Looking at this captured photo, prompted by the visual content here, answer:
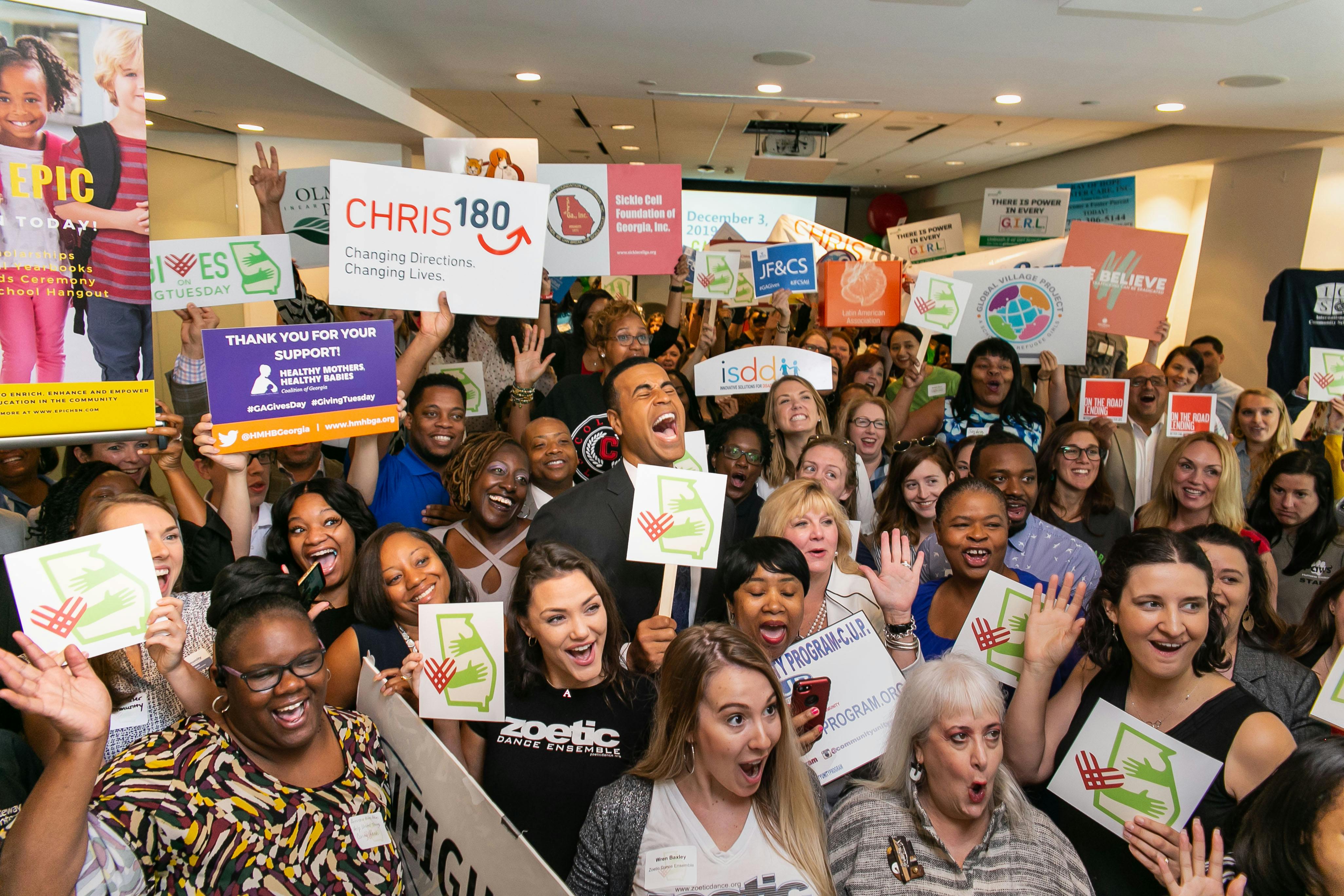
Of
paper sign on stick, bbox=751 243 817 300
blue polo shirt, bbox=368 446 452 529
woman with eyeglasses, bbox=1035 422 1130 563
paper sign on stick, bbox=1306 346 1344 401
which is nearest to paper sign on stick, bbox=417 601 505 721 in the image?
blue polo shirt, bbox=368 446 452 529

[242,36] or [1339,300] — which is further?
[1339,300]

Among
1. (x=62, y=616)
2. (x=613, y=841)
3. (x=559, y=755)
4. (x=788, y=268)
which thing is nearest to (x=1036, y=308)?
(x=788, y=268)

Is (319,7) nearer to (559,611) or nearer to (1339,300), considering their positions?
(559,611)

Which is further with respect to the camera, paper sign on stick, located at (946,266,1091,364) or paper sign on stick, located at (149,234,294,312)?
paper sign on stick, located at (946,266,1091,364)

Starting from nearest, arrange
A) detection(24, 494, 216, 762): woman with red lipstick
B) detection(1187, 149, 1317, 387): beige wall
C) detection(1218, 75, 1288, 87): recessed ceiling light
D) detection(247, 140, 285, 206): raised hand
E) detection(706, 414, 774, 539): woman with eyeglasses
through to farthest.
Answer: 1. detection(24, 494, 216, 762): woman with red lipstick
2. detection(706, 414, 774, 539): woman with eyeglasses
3. detection(247, 140, 285, 206): raised hand
4. detection(1218, 75, 1288, 87): recessed ceiling light
5. detection(1187, 149, 1317, 387): beige wall

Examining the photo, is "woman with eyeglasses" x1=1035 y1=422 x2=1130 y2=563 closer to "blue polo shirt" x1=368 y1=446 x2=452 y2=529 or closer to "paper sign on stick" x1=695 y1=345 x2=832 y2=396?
"paper sign on stick" x1=695 y1=345 x2=832 y2=396

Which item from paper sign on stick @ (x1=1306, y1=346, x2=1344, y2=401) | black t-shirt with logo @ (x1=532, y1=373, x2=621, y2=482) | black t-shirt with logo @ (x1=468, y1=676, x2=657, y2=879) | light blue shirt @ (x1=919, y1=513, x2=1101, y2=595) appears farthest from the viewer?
paper sign on stick @ (x1=1306, y1=346, x2=1344, y2=401)

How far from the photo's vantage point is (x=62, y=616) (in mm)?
1808

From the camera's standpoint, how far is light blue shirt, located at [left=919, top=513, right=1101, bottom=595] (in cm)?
326

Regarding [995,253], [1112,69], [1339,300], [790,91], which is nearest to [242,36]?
[790,91]

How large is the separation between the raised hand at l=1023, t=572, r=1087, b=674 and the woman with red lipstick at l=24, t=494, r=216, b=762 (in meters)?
2.10

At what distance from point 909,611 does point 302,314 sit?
3.87m

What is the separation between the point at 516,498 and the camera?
3223 millimetres

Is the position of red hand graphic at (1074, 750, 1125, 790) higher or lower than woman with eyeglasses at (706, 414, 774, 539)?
lower
